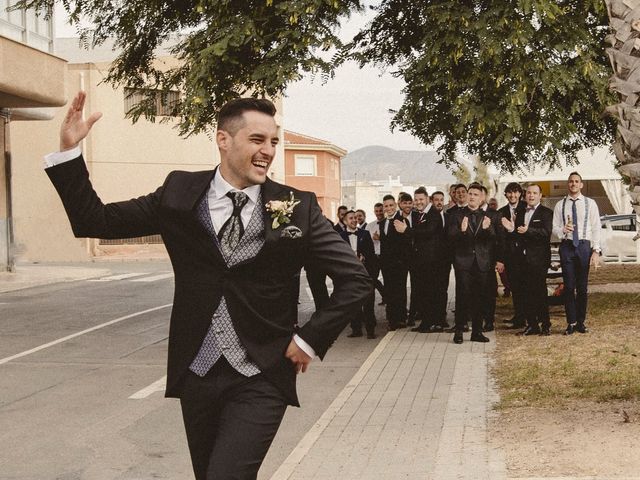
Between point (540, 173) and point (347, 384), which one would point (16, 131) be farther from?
point (347, 384)

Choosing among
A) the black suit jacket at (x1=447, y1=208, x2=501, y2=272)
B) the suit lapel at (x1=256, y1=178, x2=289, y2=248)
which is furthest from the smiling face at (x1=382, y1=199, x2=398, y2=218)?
the suit lapel at (x1=256, y1=178, x2=289, y2=248)

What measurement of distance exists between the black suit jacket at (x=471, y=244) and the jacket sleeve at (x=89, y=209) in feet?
31.4

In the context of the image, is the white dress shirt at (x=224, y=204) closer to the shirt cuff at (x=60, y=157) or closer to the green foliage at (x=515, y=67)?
the shirt cuff at (x=60, y=157)

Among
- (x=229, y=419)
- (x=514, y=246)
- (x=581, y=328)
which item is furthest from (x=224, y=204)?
(x=514, y=246)

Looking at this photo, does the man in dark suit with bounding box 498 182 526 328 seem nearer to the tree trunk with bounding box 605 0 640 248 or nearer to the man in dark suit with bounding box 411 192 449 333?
the man in dark suit with bounding box 411 192 449 333

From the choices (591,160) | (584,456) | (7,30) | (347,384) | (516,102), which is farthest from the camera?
(591,160)

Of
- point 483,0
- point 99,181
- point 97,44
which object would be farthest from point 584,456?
point 99,181

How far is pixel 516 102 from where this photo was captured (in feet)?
38.8

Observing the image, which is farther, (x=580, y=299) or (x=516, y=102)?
(x=580, y=299)

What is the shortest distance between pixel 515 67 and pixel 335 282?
8772mm

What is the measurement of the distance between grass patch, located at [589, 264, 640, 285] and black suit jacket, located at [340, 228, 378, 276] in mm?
9890

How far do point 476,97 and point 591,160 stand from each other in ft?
74.9

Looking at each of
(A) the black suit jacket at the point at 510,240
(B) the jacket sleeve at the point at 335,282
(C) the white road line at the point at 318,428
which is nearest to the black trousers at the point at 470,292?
(A) the black suit jacket at the point at 510,240

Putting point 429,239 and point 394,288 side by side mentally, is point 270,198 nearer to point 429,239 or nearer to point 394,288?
point 429,239
